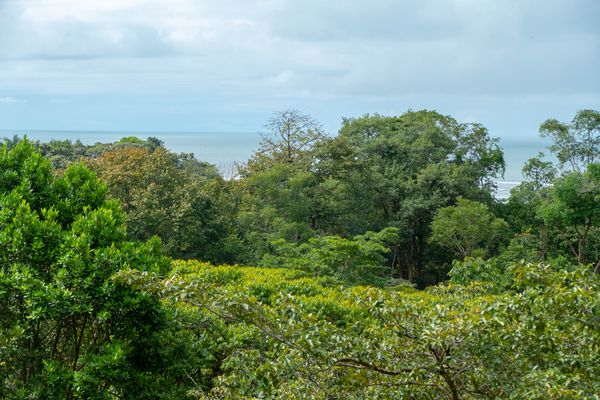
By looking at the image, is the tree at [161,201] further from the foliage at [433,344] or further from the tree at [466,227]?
the foliage at [433,344]

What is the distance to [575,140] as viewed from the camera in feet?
72.2

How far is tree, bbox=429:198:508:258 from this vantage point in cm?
1889

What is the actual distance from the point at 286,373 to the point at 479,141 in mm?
21562

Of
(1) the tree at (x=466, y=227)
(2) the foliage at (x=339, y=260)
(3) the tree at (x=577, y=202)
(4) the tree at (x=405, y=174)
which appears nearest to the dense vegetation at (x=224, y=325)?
(2) the foliage at (x=339, y=260)

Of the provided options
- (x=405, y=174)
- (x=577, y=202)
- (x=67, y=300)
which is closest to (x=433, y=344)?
(x=67, y=300)

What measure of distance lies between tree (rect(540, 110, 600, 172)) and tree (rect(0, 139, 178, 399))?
20.6m

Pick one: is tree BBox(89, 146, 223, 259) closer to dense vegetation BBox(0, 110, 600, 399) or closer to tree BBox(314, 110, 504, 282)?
tree BBox(314, 110, 504, 282)

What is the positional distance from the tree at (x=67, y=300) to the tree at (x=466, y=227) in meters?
15.4

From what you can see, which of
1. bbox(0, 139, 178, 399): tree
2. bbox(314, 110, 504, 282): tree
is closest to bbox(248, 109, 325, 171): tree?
bbox(314, 110, 504, 282): tree

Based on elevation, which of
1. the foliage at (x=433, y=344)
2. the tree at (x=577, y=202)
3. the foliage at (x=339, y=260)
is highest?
the tree at (x=577, y=202)

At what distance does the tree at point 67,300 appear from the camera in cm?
394

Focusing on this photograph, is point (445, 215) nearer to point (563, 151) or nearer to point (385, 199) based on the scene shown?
point (385, 199)

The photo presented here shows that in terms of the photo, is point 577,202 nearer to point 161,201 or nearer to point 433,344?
point 161,201

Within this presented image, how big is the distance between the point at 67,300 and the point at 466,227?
16463 mm
